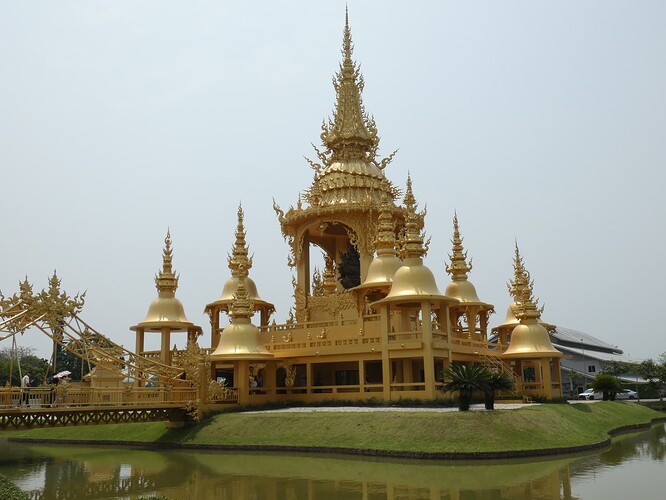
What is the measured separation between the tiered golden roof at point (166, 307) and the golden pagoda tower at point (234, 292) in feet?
6.45

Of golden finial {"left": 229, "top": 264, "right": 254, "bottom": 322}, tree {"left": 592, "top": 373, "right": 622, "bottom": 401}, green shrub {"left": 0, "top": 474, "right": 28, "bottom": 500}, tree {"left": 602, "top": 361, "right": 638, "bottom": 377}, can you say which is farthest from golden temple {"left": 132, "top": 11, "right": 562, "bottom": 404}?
tree {"left": 602, "top": 361, "right": 638, "bottom": 377}

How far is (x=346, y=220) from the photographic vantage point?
34375 mm

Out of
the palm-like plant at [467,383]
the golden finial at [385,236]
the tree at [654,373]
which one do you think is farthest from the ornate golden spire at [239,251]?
the tree at [654,373]

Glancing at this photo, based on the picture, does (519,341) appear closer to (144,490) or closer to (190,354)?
(190,354)

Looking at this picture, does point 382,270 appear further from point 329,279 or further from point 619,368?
point 619,368

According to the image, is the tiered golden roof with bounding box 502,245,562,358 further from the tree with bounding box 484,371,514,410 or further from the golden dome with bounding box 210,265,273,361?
the golden dome with bounding box 210,265,273,361

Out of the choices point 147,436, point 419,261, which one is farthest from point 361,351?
point 147,436

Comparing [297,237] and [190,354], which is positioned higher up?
[297,237]

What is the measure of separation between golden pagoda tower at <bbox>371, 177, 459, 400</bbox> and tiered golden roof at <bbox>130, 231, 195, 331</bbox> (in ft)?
36.9

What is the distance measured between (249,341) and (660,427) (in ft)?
65.6

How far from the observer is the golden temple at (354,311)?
90.1 feet

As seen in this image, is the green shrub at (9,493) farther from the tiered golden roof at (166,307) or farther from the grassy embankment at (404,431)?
the tiered golden roof at (166,307)

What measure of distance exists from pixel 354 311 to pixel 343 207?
506 cm

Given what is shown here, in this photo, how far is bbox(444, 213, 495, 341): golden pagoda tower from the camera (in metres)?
35.8
